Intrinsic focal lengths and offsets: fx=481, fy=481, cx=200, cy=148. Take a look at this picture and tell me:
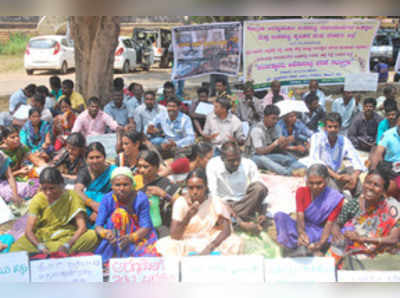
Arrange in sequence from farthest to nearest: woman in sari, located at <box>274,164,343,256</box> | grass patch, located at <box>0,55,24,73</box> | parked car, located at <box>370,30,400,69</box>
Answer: parked car, located at <box>370,30,400,69</box> < grass patch, located at <box>0,55,24,73</box> < woman in sari, located at <box>274,164,343,256</box>

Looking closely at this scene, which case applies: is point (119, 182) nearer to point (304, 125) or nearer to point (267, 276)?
point (267, 276)

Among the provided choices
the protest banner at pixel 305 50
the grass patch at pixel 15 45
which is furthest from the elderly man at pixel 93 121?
the grass patch at pixel 15 45

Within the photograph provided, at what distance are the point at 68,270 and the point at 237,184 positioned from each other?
1.64 m

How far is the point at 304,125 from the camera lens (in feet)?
20.2

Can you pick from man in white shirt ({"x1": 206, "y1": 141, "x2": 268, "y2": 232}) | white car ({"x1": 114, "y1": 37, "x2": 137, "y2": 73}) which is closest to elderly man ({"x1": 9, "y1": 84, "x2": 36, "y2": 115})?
man in white shirt ({"x1": 206, "y1": 141, "x2": 268, "y2": 232})

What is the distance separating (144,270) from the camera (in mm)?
3688

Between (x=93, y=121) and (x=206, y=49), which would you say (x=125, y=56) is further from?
(x=93, y=121)

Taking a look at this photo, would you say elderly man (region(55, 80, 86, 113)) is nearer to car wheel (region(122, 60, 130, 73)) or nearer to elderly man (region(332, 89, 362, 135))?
elderly man (region(332, 89, 362, 135))

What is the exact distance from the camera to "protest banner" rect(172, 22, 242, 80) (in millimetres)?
6602

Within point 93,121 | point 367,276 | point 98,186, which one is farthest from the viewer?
point 93,121

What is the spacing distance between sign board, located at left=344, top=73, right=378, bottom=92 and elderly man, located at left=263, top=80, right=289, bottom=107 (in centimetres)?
89

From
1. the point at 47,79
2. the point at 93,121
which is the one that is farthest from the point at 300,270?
the point at 47,79

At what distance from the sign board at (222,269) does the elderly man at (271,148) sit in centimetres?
204

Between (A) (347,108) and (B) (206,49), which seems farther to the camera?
(A) (347,108)
